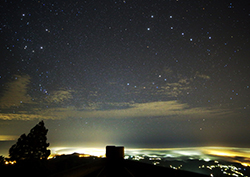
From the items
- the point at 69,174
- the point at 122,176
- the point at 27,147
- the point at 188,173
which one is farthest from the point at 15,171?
the point at 27,147

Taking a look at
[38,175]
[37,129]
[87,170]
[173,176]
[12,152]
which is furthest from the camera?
[37,129]

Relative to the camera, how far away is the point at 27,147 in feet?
121

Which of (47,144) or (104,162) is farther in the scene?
(47,144)

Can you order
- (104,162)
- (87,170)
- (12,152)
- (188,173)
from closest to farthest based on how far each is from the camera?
(188,173) < (87,170) < (104,162) < (12,152)

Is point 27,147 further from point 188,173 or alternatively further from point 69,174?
point 188,173

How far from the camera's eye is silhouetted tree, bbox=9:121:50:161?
118ft

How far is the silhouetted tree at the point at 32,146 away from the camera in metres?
35.9

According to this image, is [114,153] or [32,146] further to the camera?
[32,146]

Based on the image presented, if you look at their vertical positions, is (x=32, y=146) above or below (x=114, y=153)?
below

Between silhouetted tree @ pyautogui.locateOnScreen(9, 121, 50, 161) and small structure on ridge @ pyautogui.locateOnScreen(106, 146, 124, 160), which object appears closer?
small structure on ridge @ pyautogui.locateOnScreen(106, 146, 124, 160)

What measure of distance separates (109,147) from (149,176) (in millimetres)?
12925

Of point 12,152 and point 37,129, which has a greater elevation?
point 37,129

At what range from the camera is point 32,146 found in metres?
37.3

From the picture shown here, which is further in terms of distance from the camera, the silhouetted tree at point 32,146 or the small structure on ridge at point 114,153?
the silhouetted tree at point 32,146
